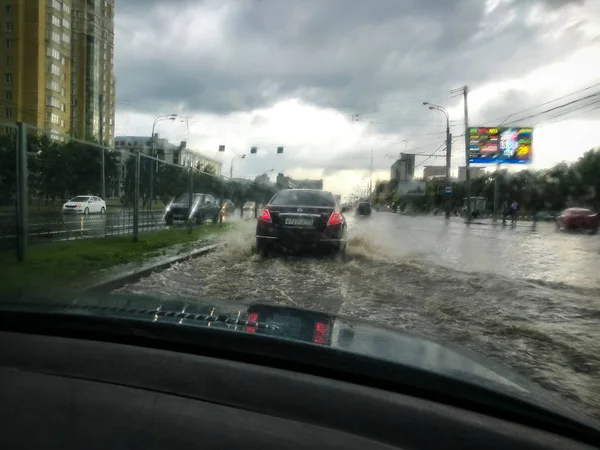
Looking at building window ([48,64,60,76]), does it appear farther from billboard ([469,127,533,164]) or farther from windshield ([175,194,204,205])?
billboard ([469,127,533,164])

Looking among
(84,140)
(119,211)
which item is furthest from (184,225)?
(84,140)

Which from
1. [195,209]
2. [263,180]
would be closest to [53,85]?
[195,209]

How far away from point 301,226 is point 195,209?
8.53 metres

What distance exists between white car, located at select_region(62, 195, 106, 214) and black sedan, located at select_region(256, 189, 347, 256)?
3.20 metres

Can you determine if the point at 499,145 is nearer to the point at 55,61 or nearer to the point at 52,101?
the point at 52,101

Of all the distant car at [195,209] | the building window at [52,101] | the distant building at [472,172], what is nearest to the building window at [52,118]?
the building window at [52,101]

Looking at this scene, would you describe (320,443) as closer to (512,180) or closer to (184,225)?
(184,225)

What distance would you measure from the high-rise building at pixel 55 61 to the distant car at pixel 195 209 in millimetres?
5025

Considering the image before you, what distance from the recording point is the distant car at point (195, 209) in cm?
1540

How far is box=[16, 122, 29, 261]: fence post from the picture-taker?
25.9 feet

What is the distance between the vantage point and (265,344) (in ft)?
4.85

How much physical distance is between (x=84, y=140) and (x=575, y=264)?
33.9ft

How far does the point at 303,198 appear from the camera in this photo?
10156mm

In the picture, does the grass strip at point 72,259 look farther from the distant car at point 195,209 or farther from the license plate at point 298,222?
the distant car at point 195,209
